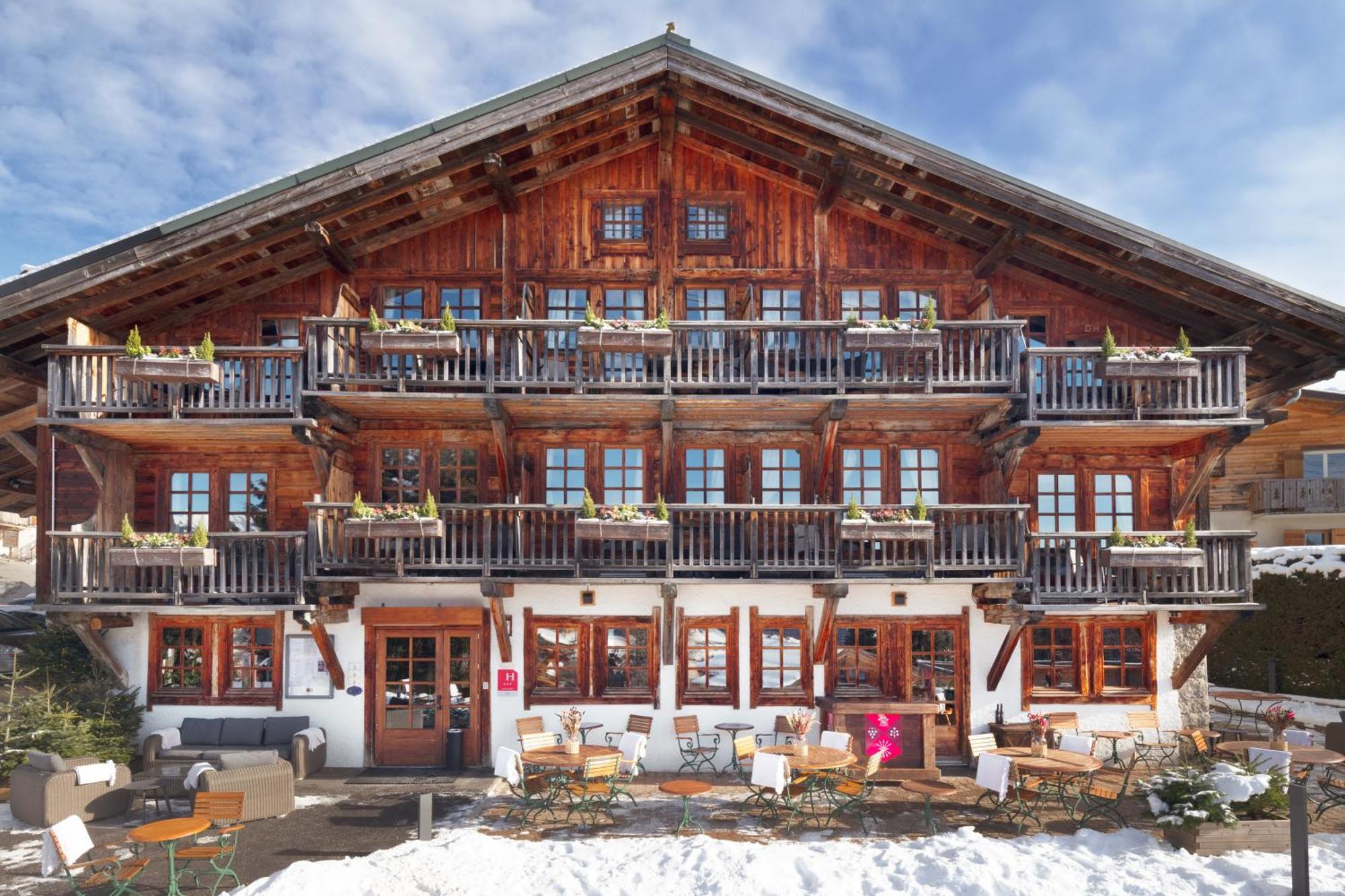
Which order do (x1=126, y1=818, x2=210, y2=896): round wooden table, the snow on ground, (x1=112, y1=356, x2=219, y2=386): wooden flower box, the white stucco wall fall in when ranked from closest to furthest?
(x1=126, y1=818, x2=210, y2=896): round wooden table, the snow on ground, (x1=112, y1=356, x2=219, y2=386): wooden flower box, the white stucco wall

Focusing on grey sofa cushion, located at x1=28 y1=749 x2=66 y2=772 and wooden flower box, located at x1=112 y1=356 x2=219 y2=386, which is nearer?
grey sofa cushion, located at x1=28 y1=749 x2=66 y2=772

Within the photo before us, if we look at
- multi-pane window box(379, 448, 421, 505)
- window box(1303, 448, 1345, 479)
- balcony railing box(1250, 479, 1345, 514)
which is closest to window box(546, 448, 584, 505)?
multi-pane window box(379, 448, 421, 505)

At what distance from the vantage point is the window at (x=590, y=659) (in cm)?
1412

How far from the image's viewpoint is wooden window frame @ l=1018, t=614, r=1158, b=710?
562 inches

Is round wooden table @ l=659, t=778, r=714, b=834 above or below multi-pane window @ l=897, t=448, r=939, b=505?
below

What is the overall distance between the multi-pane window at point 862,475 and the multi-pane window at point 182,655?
36.3ft

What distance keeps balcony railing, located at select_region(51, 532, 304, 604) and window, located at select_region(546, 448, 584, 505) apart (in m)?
3.97

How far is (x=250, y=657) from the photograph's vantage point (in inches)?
564

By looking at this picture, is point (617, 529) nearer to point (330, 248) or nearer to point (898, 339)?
point (898, 339)

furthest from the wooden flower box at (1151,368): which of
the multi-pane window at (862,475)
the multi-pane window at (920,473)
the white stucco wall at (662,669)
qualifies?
the white stucco wall at (662,669)

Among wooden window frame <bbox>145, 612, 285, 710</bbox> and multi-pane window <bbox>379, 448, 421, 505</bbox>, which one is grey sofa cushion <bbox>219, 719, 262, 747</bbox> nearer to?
wooden window frame <bbox>145, 612, 285, 710</bbox>

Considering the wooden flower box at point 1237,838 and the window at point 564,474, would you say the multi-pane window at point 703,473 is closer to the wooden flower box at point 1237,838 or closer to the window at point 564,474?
the window at point 564,474

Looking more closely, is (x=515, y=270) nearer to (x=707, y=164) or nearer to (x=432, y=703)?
(x=707, y=164)

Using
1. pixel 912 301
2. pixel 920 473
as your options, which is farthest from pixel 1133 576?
pixel 912 301
